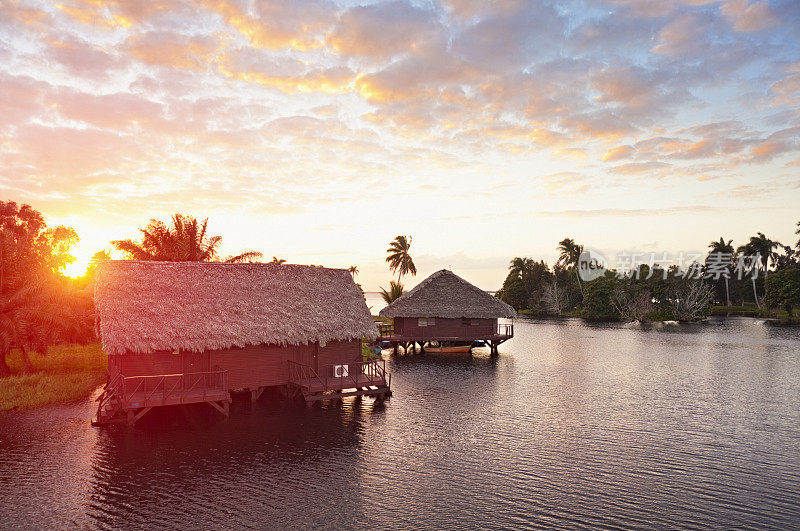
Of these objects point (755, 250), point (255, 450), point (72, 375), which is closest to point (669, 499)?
point (255, 450)

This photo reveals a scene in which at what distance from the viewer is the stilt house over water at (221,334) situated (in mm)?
22516

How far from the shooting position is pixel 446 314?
46.7 m

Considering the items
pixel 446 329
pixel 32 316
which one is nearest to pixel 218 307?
pixel 32 316

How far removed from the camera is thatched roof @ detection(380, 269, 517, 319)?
4684 centimetres

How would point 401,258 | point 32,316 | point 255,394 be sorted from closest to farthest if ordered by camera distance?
point 255,394 → point 32,316 → point 401,258

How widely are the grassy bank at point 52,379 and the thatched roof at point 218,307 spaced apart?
759cm

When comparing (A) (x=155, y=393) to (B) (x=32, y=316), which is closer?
(A) (x=155, y=393)

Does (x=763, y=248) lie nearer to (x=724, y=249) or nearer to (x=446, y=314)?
(x=724, y=249)

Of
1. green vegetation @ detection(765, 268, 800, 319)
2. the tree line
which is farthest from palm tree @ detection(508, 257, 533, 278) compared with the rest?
green vegetation @ detection(765, 268, 800, 319)

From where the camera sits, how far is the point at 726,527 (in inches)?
542

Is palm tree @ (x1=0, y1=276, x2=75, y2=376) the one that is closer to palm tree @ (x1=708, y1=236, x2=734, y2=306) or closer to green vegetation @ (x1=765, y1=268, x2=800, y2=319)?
green vegetation @ (x1=765, y1=268, x2=800, y2=319)

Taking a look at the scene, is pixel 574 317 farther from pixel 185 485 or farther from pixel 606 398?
pixel 185 485

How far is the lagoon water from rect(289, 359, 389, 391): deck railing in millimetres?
1293

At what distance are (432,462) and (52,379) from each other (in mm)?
25217
